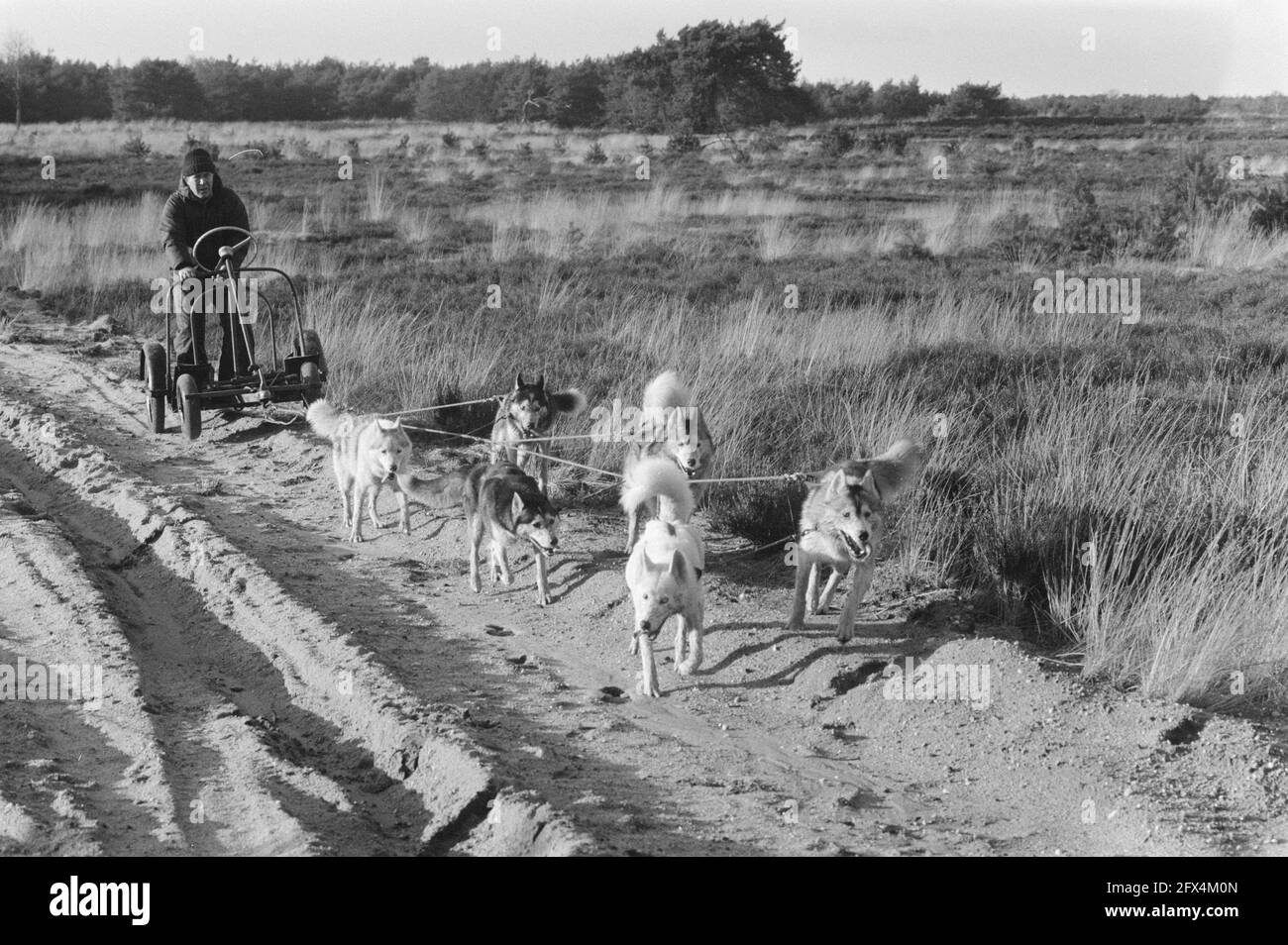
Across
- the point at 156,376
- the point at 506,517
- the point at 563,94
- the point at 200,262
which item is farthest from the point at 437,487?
the point at 563,94

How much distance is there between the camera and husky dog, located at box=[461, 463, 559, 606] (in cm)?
750

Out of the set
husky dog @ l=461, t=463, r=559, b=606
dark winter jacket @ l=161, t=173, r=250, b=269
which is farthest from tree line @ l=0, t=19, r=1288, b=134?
husky dog @ l=461, t=463, r=559, b=606

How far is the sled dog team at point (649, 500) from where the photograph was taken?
255 inches

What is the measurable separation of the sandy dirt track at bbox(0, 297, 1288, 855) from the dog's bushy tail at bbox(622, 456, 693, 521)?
0.59 meters

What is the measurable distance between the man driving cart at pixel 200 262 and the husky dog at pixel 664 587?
201 inches

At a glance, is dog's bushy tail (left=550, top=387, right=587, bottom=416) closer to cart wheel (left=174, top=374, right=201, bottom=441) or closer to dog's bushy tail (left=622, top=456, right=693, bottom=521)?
dog's bushy tail (left=622, top=456, right=693, bottom=521)

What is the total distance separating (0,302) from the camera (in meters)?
17.6

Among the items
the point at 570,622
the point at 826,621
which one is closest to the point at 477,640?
the point at 570,622

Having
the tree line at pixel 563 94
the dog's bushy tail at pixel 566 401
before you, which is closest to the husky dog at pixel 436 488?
the dog's bushy tail at pixel 566 401

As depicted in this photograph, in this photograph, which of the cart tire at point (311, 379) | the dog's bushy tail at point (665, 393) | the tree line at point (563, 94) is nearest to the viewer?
the dog's bushy tail at point (665, 393)

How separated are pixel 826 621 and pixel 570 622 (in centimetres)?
146

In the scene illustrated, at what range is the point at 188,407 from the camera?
10.3m

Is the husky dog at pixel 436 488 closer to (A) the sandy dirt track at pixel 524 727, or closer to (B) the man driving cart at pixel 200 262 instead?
(A) the sandy dirt track at pixel 524 727

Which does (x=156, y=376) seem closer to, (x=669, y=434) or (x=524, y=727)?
(x=669, y=434)
